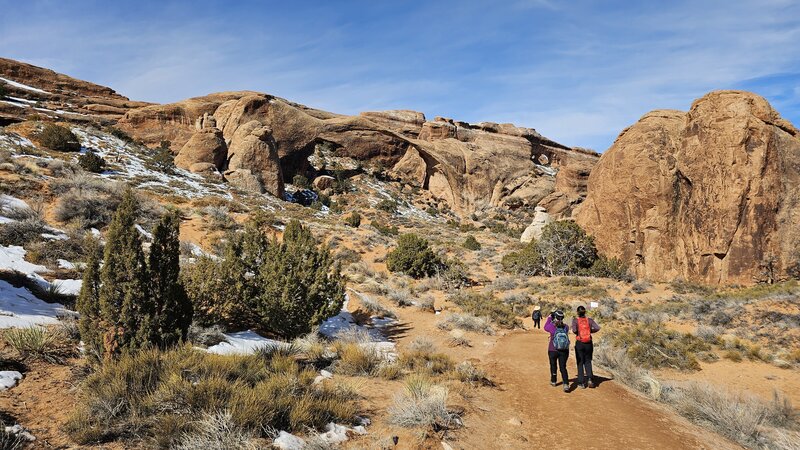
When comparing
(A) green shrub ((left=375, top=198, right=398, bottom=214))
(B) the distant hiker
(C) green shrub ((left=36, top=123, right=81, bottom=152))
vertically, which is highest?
(C) green shrub ((left=36, top=123, right=81, bottom=152))

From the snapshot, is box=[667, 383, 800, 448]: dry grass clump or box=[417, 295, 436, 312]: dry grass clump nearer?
box=[667, 383, 800, 448]: dry grass clump

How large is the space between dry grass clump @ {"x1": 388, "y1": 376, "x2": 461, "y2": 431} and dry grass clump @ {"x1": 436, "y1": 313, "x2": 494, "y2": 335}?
7.34 meters

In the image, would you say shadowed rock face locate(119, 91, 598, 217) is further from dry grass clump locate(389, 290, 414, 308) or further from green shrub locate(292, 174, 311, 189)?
dry grass clump locate(389, 290, 414, 308)

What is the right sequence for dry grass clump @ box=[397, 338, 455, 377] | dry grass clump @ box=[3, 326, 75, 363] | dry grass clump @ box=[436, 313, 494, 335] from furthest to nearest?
dry grass clump @ box=[436, 313, 494, 335] → dry grass clump @ box=[397, 338, 455, 377] → dry grass clump @ box=[3, 326, 75, 363]

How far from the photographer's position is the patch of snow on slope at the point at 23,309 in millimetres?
5954

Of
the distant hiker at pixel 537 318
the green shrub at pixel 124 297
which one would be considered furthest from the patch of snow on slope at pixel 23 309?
the distant hiker at pixel 537 318

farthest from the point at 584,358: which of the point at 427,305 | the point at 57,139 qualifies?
the point at 57,139

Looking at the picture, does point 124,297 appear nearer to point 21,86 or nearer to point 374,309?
point 374,309

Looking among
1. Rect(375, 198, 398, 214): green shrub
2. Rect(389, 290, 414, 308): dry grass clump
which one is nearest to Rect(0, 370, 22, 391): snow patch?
Result: Rect(389, 290, 414, 308): dry grass clump

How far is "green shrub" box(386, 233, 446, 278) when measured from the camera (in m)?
22.4

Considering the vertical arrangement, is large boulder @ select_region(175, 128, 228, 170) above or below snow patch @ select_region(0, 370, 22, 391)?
above

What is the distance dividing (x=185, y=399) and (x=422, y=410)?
2993 mm

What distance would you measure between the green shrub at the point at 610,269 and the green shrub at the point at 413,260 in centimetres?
883

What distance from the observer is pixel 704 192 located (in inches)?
773
